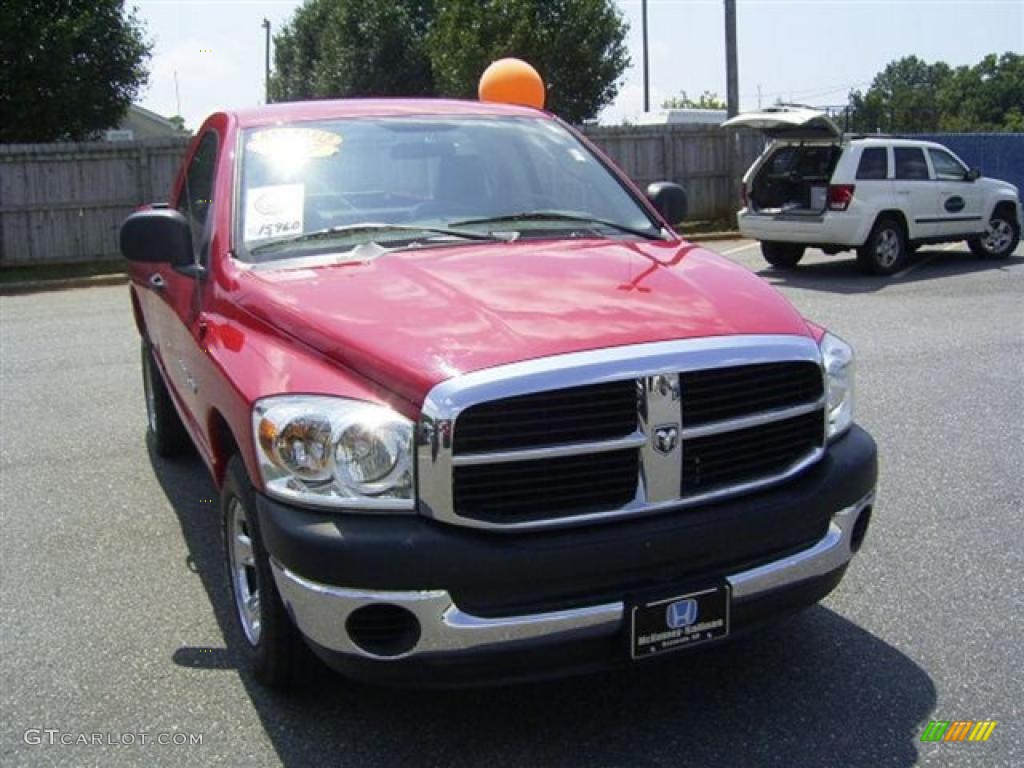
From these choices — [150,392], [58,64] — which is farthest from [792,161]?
[58,64]

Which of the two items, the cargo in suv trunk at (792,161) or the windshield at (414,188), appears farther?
the cargo in suv trunk at (792,161)

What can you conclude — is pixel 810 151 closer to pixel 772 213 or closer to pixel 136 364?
pixel 772 213

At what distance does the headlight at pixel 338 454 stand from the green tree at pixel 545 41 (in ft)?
85.9

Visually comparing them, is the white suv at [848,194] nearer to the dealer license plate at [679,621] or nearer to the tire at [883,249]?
the tire at [883,249]

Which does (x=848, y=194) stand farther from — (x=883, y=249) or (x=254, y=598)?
(x=254, y=598)

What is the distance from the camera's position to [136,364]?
9.38 metres

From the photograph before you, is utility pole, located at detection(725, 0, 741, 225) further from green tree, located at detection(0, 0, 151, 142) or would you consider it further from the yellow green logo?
the yellow green logo

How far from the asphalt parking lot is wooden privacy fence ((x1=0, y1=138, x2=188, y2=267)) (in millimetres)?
12688

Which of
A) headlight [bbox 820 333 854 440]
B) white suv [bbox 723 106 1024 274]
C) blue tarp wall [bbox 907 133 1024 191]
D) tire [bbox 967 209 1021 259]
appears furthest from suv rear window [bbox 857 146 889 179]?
headlight [bbox 820 333 854 440]

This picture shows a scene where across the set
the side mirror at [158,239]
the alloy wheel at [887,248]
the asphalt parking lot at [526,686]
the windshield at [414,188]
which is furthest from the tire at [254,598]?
the alloy wheel at [887,248]

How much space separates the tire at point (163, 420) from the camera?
612cm

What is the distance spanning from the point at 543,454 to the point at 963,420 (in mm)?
4746

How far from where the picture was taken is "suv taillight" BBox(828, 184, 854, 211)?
14.0m

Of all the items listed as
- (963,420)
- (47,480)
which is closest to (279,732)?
(47,480)
